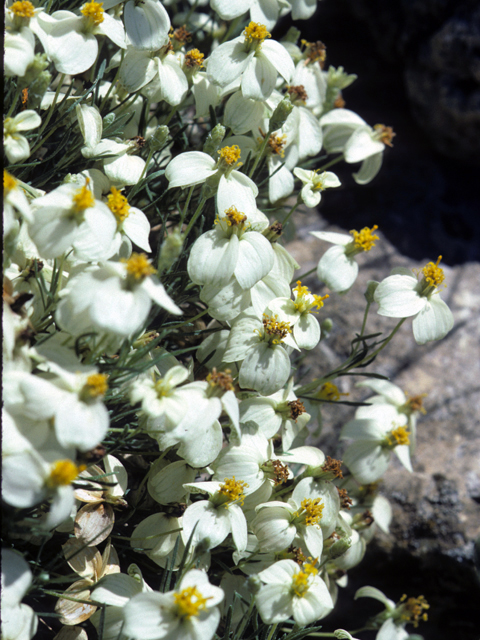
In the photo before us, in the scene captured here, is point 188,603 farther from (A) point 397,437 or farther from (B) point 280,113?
(B) point 280,113

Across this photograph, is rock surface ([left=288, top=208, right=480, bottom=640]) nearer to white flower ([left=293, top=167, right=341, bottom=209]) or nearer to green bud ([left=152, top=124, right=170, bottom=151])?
white flower ([left=293, top=167, right=341, bottom=209])

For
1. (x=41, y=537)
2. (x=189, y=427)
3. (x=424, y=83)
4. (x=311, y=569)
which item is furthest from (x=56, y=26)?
(x=424, y=83)

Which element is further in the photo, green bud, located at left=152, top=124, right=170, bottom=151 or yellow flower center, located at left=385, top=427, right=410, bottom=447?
yellow flower center, located at left=385, top=427, right=410, bottom=447

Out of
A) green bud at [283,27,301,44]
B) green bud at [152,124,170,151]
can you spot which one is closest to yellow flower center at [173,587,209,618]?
green bud at [152,124,170,151]

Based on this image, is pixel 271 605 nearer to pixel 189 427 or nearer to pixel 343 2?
pixel 189 427

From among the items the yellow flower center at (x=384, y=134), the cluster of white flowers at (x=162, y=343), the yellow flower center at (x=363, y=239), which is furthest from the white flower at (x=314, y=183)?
the yellow flower center at (x=384, y=134)

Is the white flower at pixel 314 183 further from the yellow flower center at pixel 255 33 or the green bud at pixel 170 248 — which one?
the green bud at pixel 170 248

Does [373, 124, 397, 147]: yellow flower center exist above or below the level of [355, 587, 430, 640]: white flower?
above

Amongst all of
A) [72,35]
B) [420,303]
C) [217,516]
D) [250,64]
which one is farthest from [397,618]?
[72,35]
